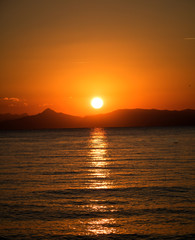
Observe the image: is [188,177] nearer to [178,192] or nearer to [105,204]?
[178,192]

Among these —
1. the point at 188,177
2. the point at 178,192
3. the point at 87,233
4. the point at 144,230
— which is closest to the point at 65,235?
the point at 87,233

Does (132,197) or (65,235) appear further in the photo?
(132,197)

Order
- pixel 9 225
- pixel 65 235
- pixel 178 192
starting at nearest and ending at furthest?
1. pixel 65 235
2. pixel 9 225
3. pixel 178 192

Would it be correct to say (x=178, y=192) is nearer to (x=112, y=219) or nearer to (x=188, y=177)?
(x=188, y=177)

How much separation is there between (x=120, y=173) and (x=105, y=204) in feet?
36.4

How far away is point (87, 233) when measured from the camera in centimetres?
1228

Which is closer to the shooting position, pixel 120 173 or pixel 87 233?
pixel 87 233

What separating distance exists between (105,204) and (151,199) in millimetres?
3130

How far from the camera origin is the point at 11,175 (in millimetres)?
27344

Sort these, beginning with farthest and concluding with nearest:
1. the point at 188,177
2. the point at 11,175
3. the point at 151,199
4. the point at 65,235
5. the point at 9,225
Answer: the point at 11,175, the point at 188,177, the point at 151,199, the point at 9,225, the point at 65,235

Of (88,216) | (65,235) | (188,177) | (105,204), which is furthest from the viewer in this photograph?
(188,177)

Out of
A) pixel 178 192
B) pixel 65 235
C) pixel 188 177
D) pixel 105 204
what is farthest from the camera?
pixel 188 177

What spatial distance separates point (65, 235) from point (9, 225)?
3.10m

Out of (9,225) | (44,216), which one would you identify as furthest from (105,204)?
(9,225)
